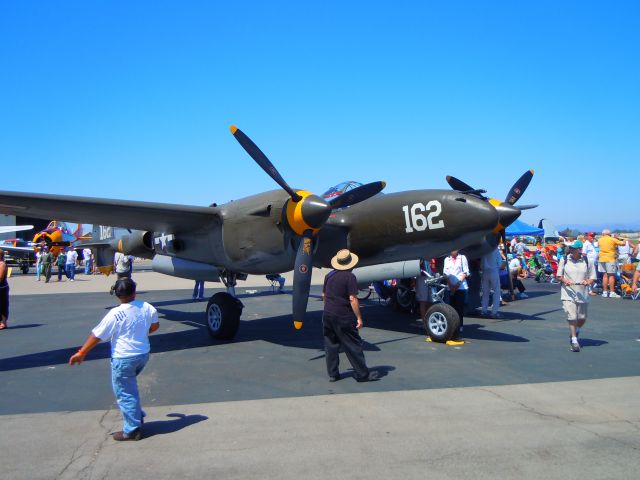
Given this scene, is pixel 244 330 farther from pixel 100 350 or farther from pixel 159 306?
pixel 159 306

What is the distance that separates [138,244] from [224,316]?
11.8 feet

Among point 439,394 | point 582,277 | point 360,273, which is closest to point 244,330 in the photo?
point 360,273

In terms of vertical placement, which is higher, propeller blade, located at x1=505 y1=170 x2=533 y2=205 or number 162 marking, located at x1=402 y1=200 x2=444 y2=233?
propeller blade, located at x1=505 y1=170 x2=533 y2=205

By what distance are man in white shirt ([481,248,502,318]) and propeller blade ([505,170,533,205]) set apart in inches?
60.8

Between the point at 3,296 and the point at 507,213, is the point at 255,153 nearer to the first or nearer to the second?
the point at 507,213

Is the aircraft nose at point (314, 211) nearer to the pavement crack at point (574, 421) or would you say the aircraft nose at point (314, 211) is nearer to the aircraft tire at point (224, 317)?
the aircraft tire at point (224, 317)

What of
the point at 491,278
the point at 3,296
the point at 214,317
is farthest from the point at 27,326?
the point at 491,278

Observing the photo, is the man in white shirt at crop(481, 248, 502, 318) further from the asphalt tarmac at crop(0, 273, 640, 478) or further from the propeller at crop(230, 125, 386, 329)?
the propeller at crop(230, 125, 386, 329)

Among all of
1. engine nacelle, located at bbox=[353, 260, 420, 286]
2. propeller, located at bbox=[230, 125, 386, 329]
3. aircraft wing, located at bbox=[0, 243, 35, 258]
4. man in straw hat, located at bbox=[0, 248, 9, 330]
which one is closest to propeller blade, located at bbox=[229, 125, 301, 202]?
propeller, located at bbox=[230, 125, 386, 329]

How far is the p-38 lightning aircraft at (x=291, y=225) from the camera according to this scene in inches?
325

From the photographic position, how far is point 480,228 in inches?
334

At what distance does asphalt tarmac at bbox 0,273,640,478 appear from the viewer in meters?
4.20

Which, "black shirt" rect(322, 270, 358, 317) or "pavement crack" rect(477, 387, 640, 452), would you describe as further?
"black shirt" rect(322, 270, 358, 317)

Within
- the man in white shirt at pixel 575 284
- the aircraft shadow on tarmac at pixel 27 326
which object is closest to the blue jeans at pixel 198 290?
the aircraft shadow on tarmac at pixel 27 326
